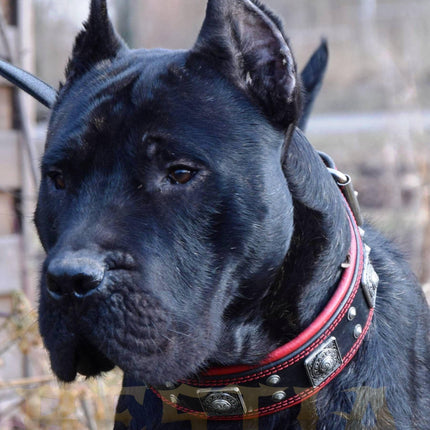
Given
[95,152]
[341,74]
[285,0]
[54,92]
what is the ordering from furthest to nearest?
[285,0]
[341,74]
[54,92]
[95,152]

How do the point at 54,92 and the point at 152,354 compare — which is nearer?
the point at 152,354

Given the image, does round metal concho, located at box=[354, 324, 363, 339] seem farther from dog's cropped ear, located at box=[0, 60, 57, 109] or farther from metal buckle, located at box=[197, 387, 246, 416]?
dog's cropped ear, located at box=[0, 60, 57, 109]

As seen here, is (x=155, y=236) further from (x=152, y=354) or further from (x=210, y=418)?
(x=210, y=418)

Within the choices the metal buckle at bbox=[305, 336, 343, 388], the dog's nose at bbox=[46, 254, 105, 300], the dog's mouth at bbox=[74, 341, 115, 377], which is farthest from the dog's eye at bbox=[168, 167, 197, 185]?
the metal buckle at bbox=[305, 336, 343, 388]

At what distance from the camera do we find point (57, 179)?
222 cm

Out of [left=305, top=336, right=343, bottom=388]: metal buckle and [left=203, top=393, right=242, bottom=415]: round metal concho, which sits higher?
[left=305, top=336, right=343, bottom=388]: metal buckle

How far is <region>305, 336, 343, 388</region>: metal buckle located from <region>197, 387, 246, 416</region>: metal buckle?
226mm

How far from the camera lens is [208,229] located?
6.61ft

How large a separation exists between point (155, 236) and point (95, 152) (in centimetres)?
33

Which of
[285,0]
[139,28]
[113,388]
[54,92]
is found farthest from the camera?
[285,0]

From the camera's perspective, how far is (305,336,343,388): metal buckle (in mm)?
2059

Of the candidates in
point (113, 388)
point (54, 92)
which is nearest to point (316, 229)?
point (54, 92)

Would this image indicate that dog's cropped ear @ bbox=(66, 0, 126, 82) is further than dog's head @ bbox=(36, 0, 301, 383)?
Yes

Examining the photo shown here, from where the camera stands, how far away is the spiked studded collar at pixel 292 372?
6.81 feet
